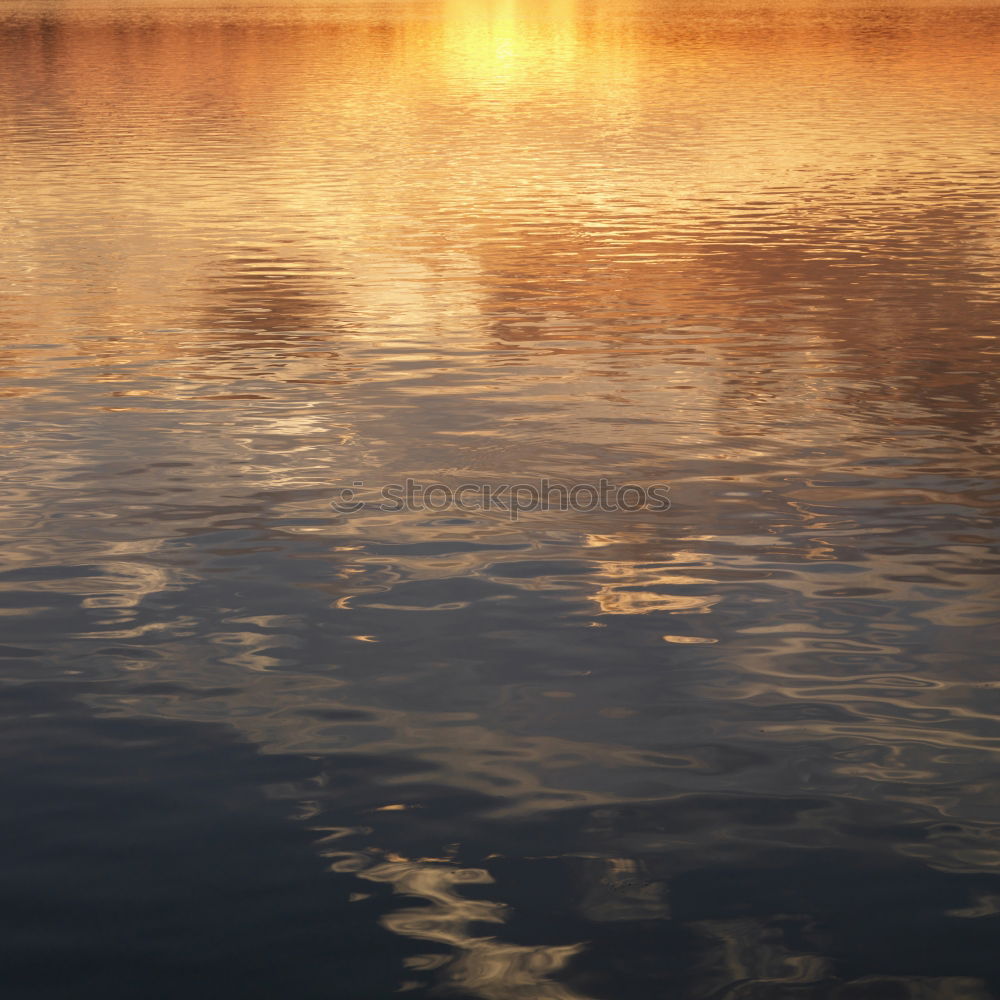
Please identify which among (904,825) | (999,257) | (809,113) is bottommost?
(904,825)

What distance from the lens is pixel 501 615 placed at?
11.8 meters

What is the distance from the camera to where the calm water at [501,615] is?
7613mm

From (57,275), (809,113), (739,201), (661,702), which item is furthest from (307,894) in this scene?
(809,113)

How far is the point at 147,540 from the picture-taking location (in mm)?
13625

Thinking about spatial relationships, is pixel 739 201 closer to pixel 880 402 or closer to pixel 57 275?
pixel 57 275

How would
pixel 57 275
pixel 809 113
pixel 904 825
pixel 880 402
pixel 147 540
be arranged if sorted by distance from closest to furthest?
pixel 904 825
pixel 147 540
pixel 880 402
pixel 57 275
pixel 809 113

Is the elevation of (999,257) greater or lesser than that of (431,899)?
greater

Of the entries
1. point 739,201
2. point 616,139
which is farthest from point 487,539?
point 616,139

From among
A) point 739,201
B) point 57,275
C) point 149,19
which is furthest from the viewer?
point 149,19

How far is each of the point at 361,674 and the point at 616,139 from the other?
43.4 metres

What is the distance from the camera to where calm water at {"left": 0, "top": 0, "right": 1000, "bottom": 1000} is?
25.0ft

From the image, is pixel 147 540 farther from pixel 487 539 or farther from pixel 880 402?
pixel 880 402

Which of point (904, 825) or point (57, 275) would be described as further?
point (57, 275)

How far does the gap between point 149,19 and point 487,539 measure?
138838 mm
